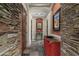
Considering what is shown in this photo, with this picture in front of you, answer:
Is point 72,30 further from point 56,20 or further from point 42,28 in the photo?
point 56,20

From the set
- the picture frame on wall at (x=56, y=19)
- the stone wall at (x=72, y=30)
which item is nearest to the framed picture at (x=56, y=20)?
the picture frame on wall at (x=56, y=19)

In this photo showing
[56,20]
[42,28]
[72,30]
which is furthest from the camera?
[56,20]

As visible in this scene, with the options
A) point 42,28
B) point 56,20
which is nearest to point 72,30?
point 42,28

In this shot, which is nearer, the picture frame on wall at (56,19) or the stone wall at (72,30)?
the stone wall at (72,30)

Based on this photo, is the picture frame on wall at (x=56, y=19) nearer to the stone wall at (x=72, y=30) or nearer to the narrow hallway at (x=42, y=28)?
the narrow hallway at (x=42, y=28)

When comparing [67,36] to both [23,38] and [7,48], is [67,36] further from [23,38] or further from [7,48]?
[23,38]

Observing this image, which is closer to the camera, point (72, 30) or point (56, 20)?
point (72, 30)

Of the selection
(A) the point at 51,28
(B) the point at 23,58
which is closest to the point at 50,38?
(A) the point at 51,28

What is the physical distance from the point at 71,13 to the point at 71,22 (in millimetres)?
128

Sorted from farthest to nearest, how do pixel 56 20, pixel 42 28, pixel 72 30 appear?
pixel 56 20 → pixel 42 28 → pixel 72 30

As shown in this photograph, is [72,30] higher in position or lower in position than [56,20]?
lower

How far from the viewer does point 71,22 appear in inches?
69.1

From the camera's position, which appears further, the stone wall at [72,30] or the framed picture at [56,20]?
the framed picture at [56,20]

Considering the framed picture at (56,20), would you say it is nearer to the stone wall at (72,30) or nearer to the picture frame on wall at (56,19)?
the picture frame on wall at (56,19)
